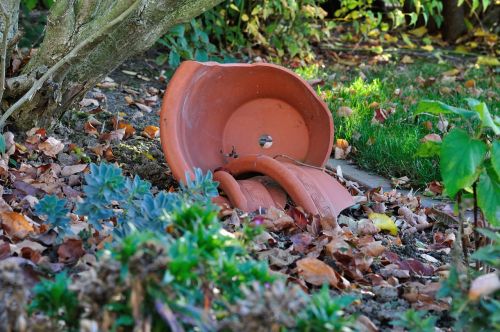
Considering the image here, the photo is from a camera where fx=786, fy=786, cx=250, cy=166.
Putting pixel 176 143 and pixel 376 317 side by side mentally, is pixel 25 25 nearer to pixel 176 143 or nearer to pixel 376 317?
pixel 176 143

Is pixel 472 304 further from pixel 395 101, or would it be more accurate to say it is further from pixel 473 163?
pixel 395 101

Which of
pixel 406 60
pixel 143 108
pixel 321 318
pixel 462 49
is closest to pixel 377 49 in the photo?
pixel 406 60

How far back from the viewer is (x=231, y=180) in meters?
2.80

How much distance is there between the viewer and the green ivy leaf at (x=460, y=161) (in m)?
1.97

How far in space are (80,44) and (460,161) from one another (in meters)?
1.57

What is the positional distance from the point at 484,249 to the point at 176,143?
4.62 ft

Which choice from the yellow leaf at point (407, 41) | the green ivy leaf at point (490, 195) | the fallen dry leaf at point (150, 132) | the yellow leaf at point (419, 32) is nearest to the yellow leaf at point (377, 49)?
the yellow leaf at point (407, 41)

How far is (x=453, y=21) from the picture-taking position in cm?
770

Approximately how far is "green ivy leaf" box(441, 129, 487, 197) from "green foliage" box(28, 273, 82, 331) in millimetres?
1006

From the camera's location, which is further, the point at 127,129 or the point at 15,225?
the point at 127,129

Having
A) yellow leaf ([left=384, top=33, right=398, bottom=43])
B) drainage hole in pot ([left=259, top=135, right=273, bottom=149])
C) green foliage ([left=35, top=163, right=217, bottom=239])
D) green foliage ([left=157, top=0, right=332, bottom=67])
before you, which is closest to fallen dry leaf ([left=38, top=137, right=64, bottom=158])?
drainage hole in pot ([left=259, top=135, right=273, bottom=149])

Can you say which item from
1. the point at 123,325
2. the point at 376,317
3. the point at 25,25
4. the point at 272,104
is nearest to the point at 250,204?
the point at 272,104

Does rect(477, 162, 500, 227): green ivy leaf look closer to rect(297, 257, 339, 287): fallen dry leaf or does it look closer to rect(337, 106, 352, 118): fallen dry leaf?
rect(297, 257, 339, 287): fallen dry leaf

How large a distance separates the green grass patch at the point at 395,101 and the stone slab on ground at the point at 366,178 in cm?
5
